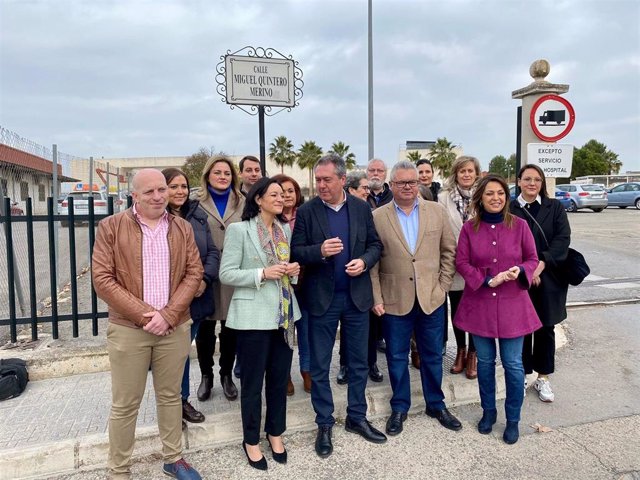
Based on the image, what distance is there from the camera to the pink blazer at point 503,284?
11.2 ft

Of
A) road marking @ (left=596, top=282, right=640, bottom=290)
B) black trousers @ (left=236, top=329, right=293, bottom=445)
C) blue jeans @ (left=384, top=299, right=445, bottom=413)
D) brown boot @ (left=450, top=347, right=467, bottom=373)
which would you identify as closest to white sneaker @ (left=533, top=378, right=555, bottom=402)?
brown boot @ (left=450, top=347, right=467, bottom=373)

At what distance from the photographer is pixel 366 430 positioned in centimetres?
349

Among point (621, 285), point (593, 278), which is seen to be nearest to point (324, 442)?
point (621, 285)

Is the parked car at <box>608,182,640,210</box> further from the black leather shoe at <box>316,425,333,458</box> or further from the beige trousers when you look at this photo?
the beige trousers

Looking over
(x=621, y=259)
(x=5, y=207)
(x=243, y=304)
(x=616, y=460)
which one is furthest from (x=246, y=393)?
(x=621, y=259)

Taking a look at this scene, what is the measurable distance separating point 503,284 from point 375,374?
1505mm

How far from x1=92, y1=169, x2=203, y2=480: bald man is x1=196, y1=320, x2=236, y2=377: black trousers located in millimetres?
836

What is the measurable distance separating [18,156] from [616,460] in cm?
774

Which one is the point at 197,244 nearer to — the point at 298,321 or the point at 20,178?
the point at 298,321

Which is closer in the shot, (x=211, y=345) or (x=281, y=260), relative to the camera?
(x=281, y=260)

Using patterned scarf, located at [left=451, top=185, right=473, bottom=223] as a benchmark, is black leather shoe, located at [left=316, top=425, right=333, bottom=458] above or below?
below

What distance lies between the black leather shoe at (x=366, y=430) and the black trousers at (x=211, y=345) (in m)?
1.15

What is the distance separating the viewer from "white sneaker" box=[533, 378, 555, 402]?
405cm

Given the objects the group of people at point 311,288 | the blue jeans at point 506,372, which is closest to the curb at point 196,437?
the group of people at point 311,288
